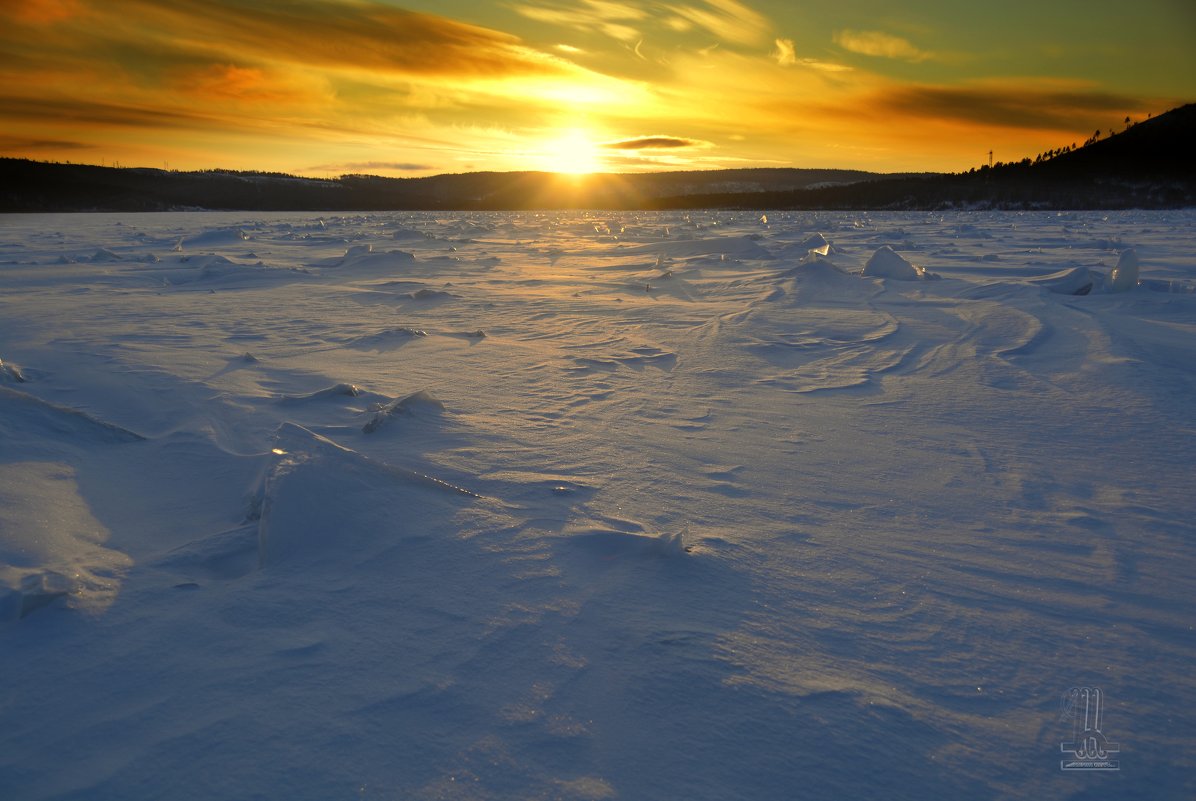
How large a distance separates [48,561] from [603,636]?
1413 mm

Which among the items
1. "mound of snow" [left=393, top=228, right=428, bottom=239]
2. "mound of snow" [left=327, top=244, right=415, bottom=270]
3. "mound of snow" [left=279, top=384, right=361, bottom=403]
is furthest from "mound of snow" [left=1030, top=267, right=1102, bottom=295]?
"mound of snow" [left=393, top=228, right=428, bottom=239]

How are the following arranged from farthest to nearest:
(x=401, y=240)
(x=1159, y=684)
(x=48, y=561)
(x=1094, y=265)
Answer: (x=401, y=240) < (x=1094, y=265) < (x=48, y=561) < (x=1159, y=684)

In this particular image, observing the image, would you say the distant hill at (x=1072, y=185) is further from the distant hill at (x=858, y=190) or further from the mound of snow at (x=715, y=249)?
the mound of snow at (x=715, y=249)

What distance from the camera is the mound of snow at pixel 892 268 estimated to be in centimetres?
705

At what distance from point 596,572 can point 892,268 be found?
6.52 metres

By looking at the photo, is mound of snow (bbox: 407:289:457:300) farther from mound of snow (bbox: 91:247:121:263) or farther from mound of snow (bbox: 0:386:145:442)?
mound of snow (bbox: 91:247:121:263)

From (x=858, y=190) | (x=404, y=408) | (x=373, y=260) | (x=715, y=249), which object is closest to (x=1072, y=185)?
(x=858, y=190)

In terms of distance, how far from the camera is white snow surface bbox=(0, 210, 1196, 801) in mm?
1147

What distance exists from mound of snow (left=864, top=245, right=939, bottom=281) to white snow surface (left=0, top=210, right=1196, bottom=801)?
3163 millimetres

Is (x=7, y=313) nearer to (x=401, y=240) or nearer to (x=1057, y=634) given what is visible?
(x=1057, y=634)

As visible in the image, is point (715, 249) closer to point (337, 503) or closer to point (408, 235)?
point (408, 235)

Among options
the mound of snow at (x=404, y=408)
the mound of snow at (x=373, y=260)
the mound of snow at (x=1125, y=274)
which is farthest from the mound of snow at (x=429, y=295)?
the mound of snow at (x=1125, y=274)

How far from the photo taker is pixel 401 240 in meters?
14.0

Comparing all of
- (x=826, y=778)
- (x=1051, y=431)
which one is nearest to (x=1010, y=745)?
(x=826, y=778)
